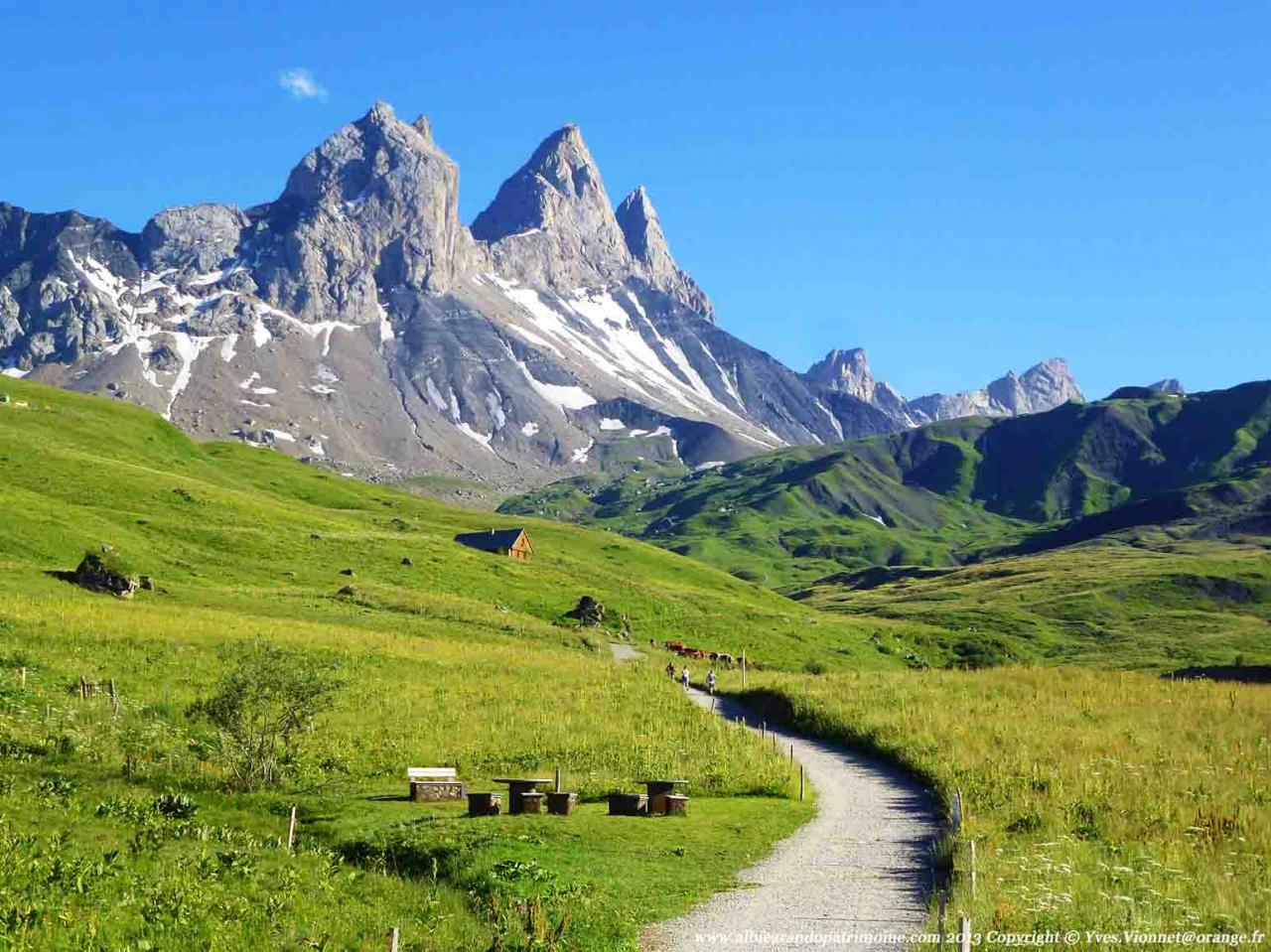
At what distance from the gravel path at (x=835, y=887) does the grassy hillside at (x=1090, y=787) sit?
1.32 meters

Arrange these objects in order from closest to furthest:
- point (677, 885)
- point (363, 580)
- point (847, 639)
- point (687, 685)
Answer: point (677, 885) < point (687, 685) < point (363, 580) < point (847, 639)

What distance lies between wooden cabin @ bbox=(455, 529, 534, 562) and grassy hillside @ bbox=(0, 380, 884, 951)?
166ft

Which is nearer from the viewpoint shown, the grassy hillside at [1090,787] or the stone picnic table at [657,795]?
the grassy hillside at [1090,787]

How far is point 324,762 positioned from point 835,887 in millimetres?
22833

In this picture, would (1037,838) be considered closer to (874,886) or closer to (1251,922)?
(874,886)

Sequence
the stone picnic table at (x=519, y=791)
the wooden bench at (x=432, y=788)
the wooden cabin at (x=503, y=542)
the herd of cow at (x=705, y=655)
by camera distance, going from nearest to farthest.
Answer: the stone picnic table at (x=519, y=791), the wooden bench at (x=432, y=788), the herd of cow at (x=705, y=655), the wooden cabin at (x=503, y=542)

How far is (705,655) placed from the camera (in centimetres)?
11112

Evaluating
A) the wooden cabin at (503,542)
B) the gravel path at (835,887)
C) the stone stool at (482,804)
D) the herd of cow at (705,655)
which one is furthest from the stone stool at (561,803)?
the wooden cabin at (503,542)

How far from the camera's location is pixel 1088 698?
56219 mm

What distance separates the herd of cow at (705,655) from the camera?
109438 millimetres

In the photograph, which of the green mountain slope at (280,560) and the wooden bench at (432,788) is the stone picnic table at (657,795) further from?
the green mountain slope at (280,560)

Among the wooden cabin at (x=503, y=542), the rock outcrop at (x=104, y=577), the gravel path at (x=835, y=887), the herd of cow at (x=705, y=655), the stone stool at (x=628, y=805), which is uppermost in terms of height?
the wooden cabin at (x=503, y=542)

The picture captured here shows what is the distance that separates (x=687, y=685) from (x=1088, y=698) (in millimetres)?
34670

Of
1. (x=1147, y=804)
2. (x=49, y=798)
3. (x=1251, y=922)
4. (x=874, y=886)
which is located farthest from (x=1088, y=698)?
(x=49, y=798)
